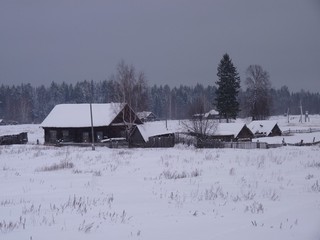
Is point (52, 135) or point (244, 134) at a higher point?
point (52, 135)

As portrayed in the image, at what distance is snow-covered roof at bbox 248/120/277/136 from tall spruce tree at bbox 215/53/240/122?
508 centimetres

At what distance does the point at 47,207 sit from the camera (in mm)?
9359

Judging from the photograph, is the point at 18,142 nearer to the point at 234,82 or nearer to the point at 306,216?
the point at 234,82

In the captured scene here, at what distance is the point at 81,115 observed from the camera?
53.2 metres

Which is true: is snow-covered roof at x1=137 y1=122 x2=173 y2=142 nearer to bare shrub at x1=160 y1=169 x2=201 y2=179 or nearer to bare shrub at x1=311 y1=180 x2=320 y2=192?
bare shrub at x1=160 y1=169 x2=201 y2=179

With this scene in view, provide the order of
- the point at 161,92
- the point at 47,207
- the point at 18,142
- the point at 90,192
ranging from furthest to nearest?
1. the point at 161,92
2. the point at 18,142
3. the point at 90,192
4. the point at 47,207

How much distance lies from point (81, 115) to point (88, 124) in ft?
9.98

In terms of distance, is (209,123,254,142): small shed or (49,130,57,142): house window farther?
(49,130,57,142): house window

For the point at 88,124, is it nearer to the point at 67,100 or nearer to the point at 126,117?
the point at 126,117

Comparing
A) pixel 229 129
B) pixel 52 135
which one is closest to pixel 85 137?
pixel 52 135

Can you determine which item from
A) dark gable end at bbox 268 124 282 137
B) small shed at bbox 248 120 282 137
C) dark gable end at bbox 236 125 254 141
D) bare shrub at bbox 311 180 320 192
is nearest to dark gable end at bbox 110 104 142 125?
dark gable end at bbox 236 125 254 141

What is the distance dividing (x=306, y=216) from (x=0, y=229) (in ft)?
20.2

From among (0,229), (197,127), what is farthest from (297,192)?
(197,127)

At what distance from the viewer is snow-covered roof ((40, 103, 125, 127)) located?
50938mm
